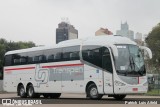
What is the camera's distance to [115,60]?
2577 centimetres

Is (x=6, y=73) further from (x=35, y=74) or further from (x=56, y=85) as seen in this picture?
(x=56, y=85)

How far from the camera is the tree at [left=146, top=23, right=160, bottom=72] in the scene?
230 feet

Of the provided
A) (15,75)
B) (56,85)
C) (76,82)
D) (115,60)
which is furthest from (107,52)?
(15,75)

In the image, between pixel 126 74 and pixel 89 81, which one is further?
pixel 89 81

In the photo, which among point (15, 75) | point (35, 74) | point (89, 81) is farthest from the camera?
point (15, 75)

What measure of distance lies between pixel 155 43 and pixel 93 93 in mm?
45332

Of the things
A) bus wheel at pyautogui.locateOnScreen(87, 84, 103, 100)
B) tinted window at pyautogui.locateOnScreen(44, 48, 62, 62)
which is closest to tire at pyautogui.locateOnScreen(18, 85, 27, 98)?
tinted window at pyautogui.locateOnScreen(44, 48, 62, 62)

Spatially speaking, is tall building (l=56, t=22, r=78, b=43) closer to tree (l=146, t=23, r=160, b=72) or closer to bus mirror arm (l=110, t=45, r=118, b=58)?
tree (l=146, t=23, r=160, b=72)

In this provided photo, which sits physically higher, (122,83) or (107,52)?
(107,52)

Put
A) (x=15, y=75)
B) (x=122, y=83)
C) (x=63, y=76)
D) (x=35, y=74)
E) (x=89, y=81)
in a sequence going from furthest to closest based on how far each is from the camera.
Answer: (x=15, y=75) → (x=35, y=74) → (x=63, y=76) → (x=89, y=81) → (x=122, y=83)

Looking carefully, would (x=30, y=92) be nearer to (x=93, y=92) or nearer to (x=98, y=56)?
(x=93, y=92)

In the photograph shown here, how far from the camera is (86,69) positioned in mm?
27797

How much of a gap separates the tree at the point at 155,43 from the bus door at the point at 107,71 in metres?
43.8

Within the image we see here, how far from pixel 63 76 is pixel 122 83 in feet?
19.5
